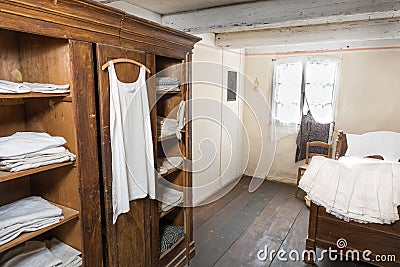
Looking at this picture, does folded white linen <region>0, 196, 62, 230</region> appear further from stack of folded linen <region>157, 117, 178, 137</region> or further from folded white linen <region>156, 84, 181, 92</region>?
folded white linen <region>156, 84, 181, 92</region>

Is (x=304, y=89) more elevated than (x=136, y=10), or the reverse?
(x=136, y=10)

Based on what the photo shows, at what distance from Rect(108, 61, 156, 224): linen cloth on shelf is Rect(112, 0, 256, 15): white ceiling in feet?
2.41

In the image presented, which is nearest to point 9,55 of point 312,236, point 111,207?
point 111,207

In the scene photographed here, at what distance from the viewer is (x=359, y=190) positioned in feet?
7.00

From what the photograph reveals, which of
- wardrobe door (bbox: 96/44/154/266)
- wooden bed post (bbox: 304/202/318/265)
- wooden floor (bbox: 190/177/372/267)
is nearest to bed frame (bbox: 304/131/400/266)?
wooden bed post (bbox: 304/202/318/265)

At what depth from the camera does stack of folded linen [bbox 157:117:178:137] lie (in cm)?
207

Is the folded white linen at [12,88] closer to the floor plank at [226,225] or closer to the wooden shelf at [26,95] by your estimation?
the wooden shelf at [26,95]

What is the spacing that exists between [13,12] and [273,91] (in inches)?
156

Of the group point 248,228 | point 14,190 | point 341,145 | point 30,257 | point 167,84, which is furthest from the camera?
point 341,145

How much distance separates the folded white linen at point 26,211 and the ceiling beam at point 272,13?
178 centimetres

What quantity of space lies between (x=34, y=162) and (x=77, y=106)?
12.7 inches

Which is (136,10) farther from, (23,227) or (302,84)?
(302,84)

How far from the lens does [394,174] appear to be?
209 centimetres

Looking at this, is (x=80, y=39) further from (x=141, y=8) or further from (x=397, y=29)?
(x=397, y=29)
